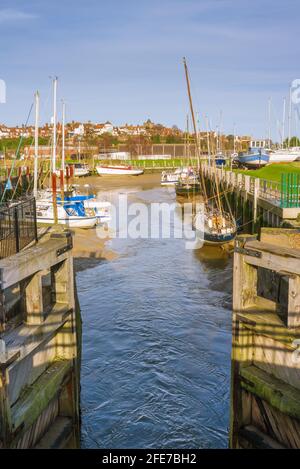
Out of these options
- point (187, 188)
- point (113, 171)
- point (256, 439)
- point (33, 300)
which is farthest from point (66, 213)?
point (113, 171)

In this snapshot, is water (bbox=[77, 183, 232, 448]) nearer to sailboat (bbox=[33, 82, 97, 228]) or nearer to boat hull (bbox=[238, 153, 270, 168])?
sailboat (bbox=[33, 82, 97, 228])

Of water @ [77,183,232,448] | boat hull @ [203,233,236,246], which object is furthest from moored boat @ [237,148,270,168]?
water @ [77,183,232,448]

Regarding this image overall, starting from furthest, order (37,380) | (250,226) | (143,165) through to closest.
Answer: (143,165)
(250,226)
(37,380)

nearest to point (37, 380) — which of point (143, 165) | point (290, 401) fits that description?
point (290, 401)

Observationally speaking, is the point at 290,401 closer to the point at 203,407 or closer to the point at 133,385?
the point at 203,407

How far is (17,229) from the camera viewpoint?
10594 mm

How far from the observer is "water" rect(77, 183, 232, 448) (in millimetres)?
11133

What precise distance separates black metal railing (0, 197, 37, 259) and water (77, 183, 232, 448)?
3.99 m

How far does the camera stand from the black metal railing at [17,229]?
10.5m

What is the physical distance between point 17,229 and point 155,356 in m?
6.06

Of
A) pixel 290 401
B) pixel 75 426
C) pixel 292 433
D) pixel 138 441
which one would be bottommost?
pixel 138 441

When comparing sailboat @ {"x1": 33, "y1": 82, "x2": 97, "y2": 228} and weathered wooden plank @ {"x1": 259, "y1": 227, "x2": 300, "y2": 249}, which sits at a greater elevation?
weathered wooden plank @ {"x1": 259, "y1": 227, "x2": 300, "y2": 249}

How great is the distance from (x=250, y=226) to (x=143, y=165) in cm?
8281
